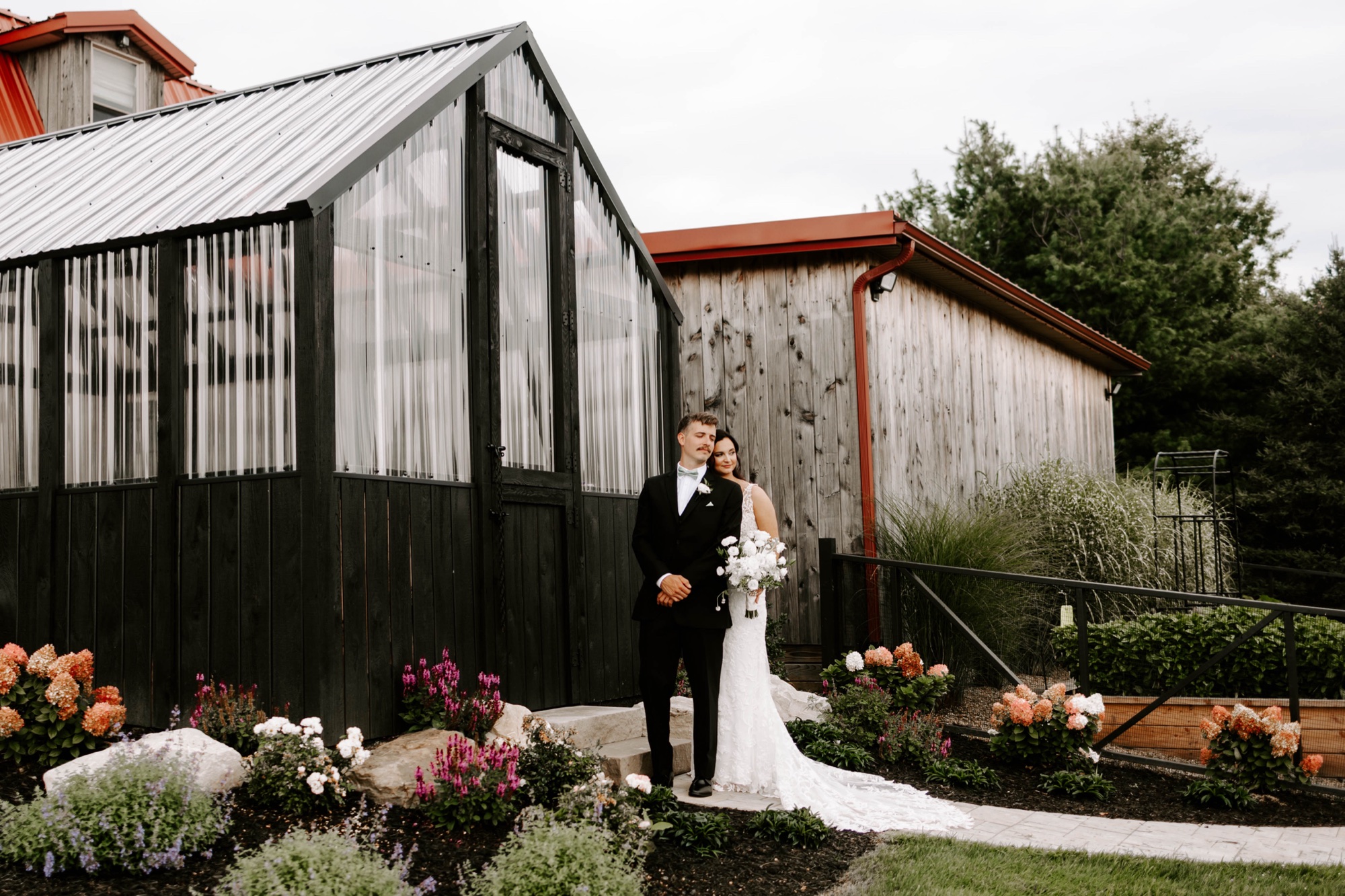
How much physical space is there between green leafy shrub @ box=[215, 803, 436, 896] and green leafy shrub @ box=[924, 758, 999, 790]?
3529 millimetres

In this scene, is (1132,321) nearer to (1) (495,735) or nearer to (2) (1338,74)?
(2) (1338,74)

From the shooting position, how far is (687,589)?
5.73 metres

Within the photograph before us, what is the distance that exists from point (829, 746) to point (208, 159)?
4868 mm

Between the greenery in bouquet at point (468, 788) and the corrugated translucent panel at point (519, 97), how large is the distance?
3.83 m

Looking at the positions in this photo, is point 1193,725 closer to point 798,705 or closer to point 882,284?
point 798,705

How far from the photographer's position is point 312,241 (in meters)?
5.28

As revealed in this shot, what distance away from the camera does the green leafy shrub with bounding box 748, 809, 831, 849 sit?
505 cm

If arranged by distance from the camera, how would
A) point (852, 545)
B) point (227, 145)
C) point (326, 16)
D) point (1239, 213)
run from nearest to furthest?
point (227, 145) < point (852, 545) < point (326, 16) < point (1239, 213)

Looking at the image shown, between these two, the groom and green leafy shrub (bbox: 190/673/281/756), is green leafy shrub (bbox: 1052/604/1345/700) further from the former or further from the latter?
green leafy shrub (bbox: 190/673/281/756)

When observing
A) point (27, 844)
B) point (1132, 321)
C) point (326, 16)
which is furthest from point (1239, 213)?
point (27, 844)

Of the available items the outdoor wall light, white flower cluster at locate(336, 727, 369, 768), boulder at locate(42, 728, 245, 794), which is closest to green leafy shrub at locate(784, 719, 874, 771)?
white flower cluster at locate(336, 727, 369, 768)

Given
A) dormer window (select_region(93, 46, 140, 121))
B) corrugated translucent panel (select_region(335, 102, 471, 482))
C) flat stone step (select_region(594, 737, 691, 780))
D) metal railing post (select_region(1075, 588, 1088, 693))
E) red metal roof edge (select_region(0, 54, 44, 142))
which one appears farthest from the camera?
dormer window (select_region(93, 46, 140, 121))

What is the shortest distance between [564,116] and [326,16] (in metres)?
11.8

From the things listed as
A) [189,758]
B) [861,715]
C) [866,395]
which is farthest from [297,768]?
[866,395]
